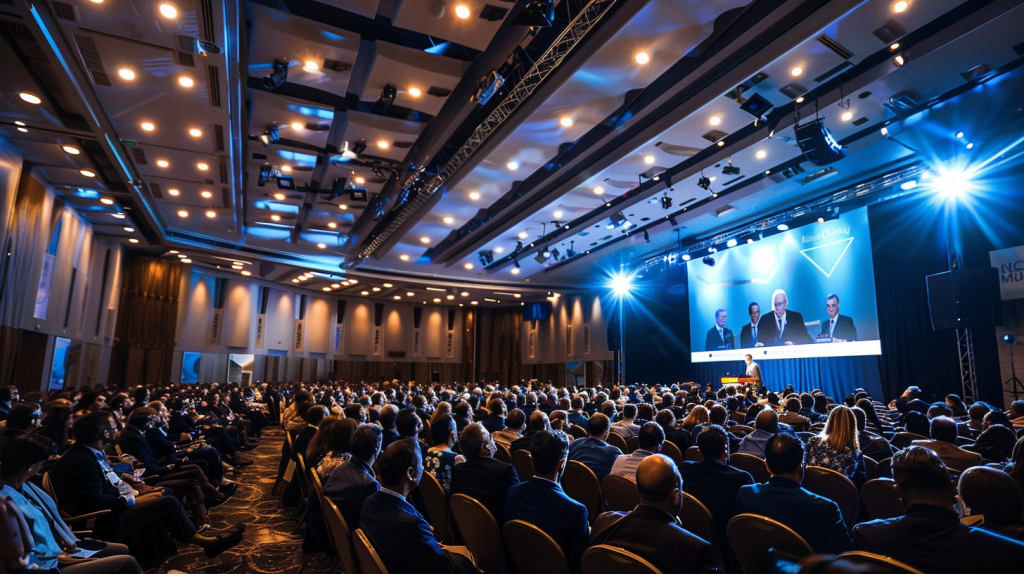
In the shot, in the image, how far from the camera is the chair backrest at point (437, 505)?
343cm

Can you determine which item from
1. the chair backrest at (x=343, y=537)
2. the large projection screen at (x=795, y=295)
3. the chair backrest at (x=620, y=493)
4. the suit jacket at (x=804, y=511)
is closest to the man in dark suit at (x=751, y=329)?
the large projection screen at (x=795, y=295)

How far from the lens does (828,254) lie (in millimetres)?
12164

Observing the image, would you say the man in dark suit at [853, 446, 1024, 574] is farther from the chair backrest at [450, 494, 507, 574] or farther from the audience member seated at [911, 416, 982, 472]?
the audience member seated at [911, 416, 982, 472]

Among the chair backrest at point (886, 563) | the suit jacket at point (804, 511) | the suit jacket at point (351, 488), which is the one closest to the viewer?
the chair backrest at point (886, 563)

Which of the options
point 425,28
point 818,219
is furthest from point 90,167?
point 818,219

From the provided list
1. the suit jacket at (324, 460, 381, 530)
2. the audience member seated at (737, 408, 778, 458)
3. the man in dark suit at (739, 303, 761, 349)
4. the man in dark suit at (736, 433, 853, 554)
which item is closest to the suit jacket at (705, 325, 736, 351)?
the man in dark suit at (739, 303, 761, 349)

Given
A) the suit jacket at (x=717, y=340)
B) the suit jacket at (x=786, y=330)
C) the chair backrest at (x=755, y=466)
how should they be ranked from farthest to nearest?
the suit jacket at (x=717, y=340), the suit jacket at (x=786, y=330), the chair backrest at (x=755, y=466)

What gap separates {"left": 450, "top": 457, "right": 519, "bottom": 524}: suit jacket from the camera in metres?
2.98

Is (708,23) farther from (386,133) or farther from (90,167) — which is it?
(90,167)

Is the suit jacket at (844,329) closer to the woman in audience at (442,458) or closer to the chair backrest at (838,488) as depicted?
the chair backrest at (838,488)

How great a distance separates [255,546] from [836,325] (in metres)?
12.0

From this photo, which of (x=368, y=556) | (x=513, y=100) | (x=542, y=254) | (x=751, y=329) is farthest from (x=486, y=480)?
(x=751, y=329)

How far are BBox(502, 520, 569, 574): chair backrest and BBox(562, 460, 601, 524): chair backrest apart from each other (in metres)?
1.45

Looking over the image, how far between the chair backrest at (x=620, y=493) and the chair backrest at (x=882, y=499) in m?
1.36
